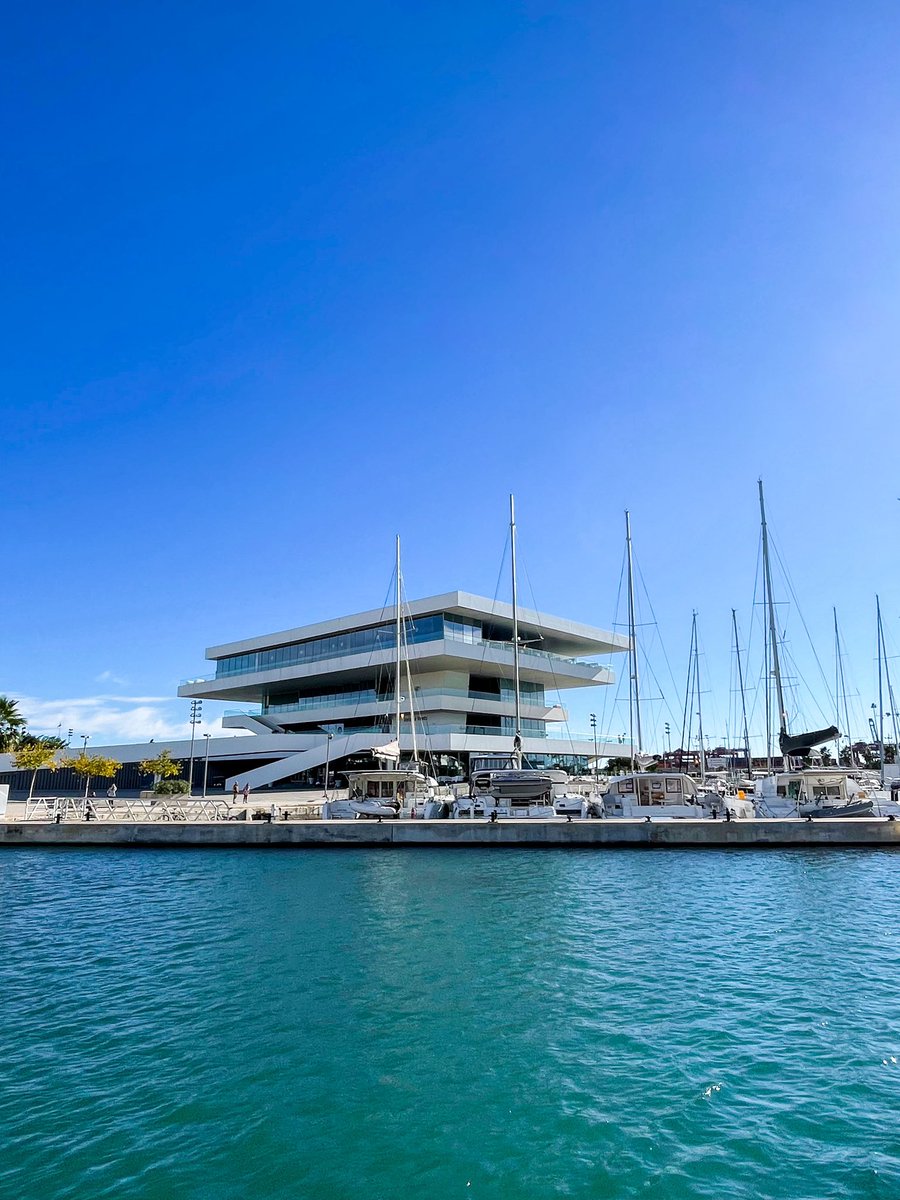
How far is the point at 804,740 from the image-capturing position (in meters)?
35.8

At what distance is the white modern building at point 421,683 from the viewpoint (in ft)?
193

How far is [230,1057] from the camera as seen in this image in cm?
916

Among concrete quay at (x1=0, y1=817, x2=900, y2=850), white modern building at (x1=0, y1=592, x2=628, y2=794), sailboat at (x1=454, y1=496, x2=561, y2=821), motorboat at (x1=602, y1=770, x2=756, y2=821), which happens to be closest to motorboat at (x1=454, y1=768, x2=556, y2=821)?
sailboat at (x1=454, y1=496, x2=561, y2=821)

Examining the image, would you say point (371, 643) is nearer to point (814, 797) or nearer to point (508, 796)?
point (508, 796)

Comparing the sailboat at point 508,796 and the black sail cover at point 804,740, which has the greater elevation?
the black sail cover at point 804,740

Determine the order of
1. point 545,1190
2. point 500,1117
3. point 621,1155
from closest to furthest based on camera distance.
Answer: point 545,1190
point 621,1155
point 500,1117

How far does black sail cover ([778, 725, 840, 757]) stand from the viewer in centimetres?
3538

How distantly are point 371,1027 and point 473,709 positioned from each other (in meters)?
52.5

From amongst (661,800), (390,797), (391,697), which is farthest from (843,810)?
(391,697)

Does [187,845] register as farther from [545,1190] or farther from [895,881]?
[545,1190]

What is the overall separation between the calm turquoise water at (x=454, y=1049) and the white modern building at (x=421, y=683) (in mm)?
39684

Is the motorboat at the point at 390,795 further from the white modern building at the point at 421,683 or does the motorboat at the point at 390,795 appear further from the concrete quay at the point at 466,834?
the white modern building at the point at 421,683

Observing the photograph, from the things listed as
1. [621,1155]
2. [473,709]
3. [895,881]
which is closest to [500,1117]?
[621,1155]

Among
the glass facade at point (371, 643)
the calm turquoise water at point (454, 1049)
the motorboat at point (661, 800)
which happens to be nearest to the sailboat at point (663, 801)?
the motorboat at point (661, 800)
